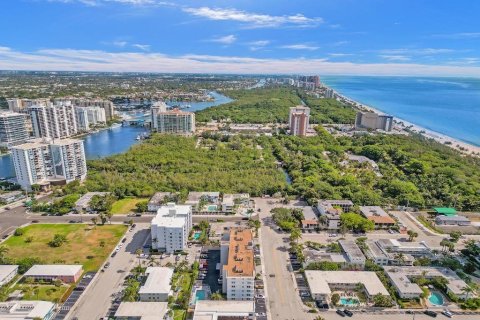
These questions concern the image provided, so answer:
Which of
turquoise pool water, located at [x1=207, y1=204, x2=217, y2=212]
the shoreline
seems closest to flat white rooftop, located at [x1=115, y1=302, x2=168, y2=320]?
turquoise pool water, located at [x1=207, y1=204, x2=217, y2=212]

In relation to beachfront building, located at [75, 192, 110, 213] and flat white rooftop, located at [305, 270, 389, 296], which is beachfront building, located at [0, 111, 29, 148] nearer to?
beachfront building, located at [75, 192, 110, 213]

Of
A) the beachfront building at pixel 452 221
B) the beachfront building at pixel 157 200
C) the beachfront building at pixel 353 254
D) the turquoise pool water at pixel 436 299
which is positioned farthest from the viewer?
the beachfront building at pixel 157 200

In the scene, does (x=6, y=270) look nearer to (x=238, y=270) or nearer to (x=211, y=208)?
(x=238, y=270)

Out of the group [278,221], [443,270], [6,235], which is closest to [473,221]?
[443,270]

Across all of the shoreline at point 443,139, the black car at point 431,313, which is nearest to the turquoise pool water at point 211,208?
the black car at point 431,313

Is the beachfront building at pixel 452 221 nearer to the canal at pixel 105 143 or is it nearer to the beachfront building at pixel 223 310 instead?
the beachfront building at pixel 223 310

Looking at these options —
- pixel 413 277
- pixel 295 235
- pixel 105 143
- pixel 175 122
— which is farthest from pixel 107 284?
pixel 175 122
